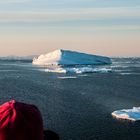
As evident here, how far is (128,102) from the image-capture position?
14336 millimetres

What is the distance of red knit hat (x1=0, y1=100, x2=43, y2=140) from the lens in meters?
0.96

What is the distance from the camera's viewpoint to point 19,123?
975mm

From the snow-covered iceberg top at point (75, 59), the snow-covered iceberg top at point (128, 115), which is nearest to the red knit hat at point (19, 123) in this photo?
the snow-covered iceberg top at point (128, 115)

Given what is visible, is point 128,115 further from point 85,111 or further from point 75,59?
point 75,59

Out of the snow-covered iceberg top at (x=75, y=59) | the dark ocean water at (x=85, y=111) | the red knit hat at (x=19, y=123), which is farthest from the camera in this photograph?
the snow-covered iceberg top at (x=75, y=59)

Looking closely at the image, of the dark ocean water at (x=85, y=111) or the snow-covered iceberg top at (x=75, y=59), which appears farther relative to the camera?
the snow-covered iceberg top at (x=75, y=59)

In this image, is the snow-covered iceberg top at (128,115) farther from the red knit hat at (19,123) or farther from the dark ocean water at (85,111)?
the red knit hat at (19,123)

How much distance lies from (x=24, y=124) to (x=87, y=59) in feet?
156

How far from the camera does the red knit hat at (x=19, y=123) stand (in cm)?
96

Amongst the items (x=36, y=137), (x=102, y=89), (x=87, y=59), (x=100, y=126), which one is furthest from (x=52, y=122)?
(x=87, y=59)

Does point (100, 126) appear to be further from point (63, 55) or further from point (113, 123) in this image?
point (63, 55)

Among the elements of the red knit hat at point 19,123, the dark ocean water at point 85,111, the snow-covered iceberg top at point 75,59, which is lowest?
the dark ocean water at point 85,111

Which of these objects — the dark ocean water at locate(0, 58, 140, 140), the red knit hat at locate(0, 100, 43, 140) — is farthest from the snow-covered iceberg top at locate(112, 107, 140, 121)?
the red knit hat at locate(0, 100, 43, 140)

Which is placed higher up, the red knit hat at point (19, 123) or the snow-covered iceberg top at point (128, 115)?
the red knit hat at point (19, 123)
